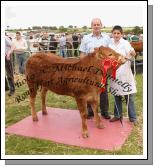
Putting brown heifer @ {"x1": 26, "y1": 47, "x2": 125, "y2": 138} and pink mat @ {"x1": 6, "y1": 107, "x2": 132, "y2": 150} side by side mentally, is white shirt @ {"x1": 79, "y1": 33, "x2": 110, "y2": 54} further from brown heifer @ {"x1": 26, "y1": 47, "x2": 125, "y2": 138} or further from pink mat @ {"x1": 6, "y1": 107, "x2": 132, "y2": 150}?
pink mat @ {"x1": 6, "y1": 107, "x2": 132, "y2": 150}

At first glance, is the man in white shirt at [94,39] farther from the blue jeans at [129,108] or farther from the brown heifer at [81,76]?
the blue jeans at [129,108]

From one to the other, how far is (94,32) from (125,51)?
Answer: 70 centimetres

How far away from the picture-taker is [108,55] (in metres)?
5.77

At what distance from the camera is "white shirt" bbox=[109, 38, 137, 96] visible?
6086 millimetres

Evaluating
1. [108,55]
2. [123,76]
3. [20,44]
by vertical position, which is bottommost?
[123,76]

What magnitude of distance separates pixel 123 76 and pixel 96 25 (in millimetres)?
1098

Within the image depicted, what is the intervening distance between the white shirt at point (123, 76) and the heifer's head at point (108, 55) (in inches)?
11.7

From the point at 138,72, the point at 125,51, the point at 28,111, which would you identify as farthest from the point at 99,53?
the point at 138,72

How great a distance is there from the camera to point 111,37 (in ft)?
20.7

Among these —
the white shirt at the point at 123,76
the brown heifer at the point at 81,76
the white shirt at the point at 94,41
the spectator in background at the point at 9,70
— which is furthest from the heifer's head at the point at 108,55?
the spectator in background at the point at 9,70

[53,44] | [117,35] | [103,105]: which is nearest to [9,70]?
[103,105]

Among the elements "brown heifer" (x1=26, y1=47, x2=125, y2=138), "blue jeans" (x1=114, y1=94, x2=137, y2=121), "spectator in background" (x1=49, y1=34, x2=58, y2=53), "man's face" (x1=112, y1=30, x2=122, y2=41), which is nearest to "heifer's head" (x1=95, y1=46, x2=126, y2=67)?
"brown heifer" (x1=26, y1=47, x2=125, y2=138)

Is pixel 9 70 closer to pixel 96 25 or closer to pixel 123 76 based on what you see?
pixel 96 25

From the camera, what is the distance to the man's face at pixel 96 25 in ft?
19.9
